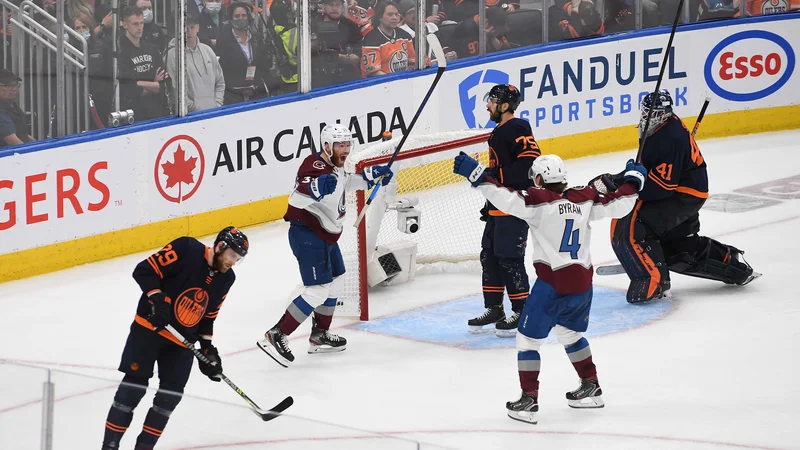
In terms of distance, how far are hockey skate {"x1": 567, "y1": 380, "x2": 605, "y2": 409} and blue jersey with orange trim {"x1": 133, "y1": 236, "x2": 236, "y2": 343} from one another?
5.18 ft

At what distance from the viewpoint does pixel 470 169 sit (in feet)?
16.4

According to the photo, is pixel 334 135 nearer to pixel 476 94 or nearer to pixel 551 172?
pixel 551 172

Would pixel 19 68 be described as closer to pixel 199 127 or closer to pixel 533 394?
pixel 199 127

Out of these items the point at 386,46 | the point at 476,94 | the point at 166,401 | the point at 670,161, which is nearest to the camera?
the point at 166,401

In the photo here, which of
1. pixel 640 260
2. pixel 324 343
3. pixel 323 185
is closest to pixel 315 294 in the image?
pixel 324 343

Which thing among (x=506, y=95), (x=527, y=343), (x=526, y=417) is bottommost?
(x=526, y=417)

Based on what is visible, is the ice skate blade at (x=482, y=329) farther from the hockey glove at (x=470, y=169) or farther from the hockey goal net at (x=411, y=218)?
the hockey glove at (x=470, y=169)

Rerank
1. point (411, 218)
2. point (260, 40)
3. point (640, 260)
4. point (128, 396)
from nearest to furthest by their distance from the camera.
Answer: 1. point (128, 396)
2. point (640, 260)
3. point (411, 218)
4. point (260, 40)

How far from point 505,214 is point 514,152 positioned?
0.30m

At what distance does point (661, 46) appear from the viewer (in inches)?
407

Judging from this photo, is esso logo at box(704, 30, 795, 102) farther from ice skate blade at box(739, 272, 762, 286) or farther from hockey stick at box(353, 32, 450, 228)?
hockey stick at box(353, 32, 450, 228)

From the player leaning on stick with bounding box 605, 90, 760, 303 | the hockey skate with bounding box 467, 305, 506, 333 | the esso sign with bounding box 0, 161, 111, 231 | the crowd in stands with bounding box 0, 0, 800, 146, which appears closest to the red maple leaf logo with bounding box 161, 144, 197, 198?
the crowd in stands with bounding box 0, 0, 800, 146

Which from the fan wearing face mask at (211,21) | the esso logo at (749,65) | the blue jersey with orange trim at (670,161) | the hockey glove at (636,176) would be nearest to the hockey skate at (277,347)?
the hockey glove at (636,176)

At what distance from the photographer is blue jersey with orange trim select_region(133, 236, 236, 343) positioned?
4.38 meters
